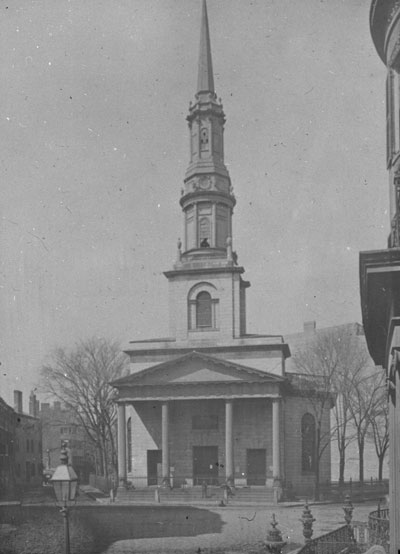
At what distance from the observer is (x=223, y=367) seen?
36.3 metres

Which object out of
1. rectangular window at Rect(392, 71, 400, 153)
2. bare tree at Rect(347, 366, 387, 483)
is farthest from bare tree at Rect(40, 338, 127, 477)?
rectangular window at Rect(392, 71, 400, 153)

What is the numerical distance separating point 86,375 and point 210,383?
6072 mm

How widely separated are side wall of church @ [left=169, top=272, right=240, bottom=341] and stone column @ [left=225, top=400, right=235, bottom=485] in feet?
15.0

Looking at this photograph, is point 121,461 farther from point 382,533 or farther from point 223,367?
point 382,533

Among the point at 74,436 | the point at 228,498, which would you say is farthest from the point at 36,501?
the point at 74,436

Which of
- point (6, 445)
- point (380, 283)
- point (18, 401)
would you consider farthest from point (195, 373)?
point (380, 283)

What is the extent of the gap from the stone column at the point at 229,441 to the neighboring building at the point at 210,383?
53mm

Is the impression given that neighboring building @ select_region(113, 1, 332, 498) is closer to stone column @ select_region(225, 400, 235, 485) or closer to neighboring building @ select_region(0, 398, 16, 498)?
stone column @ select_region(225, 400, 235, 485)

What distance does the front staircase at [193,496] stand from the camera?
31516 millimetres

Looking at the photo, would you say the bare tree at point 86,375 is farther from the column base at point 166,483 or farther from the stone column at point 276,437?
the stone column at point 276,437

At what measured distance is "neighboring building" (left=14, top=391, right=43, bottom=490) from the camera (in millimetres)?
24969

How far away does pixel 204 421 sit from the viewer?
37969 millimetres

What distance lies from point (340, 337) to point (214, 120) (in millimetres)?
12158

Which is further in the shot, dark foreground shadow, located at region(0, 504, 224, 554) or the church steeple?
the church steeple
